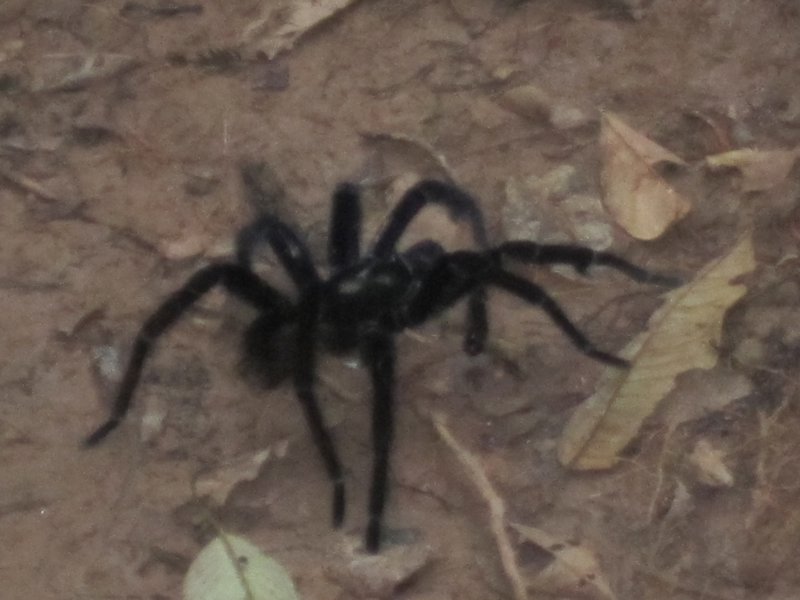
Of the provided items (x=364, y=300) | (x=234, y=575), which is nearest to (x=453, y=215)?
(x=364, y=300)

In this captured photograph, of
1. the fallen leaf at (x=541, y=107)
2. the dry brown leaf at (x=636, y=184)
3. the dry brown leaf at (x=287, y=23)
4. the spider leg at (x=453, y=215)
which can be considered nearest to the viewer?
the spider leg at (x=453, y=215)

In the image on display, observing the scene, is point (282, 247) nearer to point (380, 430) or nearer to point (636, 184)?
point (380, 430)

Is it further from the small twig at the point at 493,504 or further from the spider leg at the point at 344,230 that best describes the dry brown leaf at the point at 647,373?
the spider leg at the point at 344,230

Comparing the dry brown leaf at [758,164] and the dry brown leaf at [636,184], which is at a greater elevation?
the dry brown leaf at [758,164]

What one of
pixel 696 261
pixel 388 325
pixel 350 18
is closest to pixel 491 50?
pixel 350 18

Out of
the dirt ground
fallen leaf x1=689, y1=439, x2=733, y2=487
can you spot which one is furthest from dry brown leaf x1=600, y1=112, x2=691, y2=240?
fallen leaf x1=689, y1=439, x2=733, y2=487

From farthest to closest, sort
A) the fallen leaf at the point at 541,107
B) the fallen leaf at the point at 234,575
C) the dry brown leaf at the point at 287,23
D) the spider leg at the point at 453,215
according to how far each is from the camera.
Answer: the dry brown leaf at the point at 287,23 → the fallen leaf at the point at 541,107 → the spider leg at the point at 453,215 → the fallen leaf at the point at 234,575

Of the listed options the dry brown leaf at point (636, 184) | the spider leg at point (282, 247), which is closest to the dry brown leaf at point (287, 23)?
the spider leg at point (282, 247)
